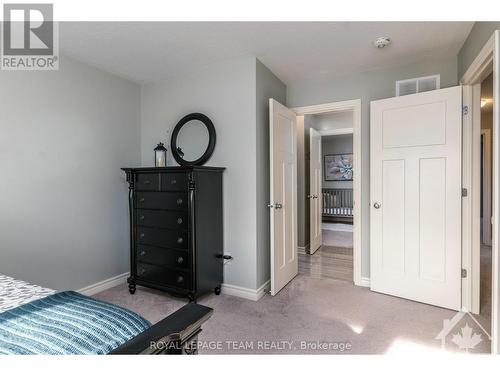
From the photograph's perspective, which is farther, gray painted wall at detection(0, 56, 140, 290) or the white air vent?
the white air vent

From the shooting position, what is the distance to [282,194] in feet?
9.52

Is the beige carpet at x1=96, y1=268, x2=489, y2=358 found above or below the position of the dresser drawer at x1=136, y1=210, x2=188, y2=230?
below

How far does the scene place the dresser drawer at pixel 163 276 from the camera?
98.5 inches

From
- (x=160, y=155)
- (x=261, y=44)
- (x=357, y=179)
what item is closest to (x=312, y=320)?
(x=357, y=179)

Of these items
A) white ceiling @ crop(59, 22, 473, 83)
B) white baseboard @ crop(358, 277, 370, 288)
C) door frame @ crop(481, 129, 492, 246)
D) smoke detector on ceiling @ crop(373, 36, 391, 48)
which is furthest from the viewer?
door frame @ crop(481, 129, 492, 246)

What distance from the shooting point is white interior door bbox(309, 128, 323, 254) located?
4.41m

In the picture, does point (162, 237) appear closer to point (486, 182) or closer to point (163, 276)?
point (163, 276)

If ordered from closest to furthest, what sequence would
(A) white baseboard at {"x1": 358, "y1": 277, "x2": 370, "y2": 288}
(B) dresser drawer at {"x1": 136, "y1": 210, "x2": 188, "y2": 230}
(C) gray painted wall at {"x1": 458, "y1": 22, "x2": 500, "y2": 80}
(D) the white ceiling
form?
(C) gray painted wall at {"x1": 458, "y1": 22, "x2": 500, "y2": 80}
(D) the white ceiling
(B) dresser drawer at {"x1": 136, "y1": 210, "x2": 188, "y2": 230}
(A) white baseboard at {"x1": 358, "y1": 277, "x2": 370, "y2": 288}

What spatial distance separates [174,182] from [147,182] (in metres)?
0.38

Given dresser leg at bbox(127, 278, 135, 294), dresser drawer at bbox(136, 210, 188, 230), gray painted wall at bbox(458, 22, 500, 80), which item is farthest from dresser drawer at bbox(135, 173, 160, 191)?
gray painted wall at bbox(458, 22, 500, 80)

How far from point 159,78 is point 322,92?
75.2 inches

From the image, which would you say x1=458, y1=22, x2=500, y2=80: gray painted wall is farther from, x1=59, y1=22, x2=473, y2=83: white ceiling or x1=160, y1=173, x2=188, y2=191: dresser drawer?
x1=160, y1=173, x2=188, y2=191: dresser drawer

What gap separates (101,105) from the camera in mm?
2875

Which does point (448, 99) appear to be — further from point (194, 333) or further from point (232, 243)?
point (194, 333)
